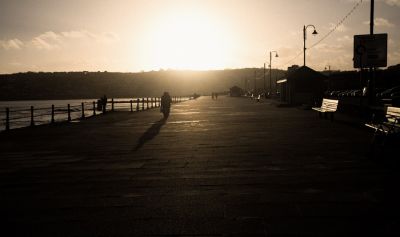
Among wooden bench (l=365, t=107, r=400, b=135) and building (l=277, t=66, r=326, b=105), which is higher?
building (l=277, t=66, r=326, b=105)

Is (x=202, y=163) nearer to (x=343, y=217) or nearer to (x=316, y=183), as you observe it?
(x=316, y=183)

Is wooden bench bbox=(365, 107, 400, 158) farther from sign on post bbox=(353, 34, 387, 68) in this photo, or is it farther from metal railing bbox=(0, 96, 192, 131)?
metal railing bbox=(0, 96, 192, 131)

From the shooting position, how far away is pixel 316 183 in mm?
6281

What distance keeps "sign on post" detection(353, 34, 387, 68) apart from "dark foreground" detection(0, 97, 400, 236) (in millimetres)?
9318

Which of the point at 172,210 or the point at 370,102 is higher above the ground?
the point at 370,102

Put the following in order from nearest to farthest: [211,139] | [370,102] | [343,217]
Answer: [343,217] → [211,139] → [370,102]

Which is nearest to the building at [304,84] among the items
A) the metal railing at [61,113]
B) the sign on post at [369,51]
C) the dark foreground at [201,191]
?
the metal railing at [61,113]

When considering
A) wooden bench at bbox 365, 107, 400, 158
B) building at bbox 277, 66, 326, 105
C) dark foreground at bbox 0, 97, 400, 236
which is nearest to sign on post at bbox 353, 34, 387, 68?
dark foreground at bbox 0, 97, 400, 236

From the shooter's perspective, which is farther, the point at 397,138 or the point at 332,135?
the point at 332,135

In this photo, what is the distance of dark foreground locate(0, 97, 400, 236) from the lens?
4.41 meters

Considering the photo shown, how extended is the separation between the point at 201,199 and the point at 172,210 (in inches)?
23.5

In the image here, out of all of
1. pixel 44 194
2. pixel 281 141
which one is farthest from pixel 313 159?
pixel 44 194

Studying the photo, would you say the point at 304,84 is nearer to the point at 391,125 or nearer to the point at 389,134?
the point at 391,125

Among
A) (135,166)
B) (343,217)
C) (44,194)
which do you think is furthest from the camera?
(135,166)
